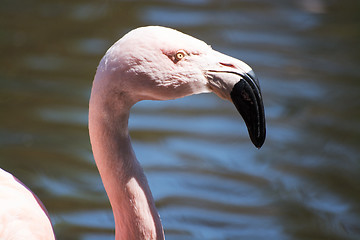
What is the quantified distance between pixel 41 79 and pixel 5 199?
112 inches

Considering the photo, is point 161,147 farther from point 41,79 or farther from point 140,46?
point 140,46

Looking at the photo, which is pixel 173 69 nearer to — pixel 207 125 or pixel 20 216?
pixel 20 216

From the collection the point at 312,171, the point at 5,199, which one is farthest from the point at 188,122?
the point at 5,199

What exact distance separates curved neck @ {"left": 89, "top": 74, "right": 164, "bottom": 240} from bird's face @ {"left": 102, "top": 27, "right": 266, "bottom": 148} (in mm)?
91

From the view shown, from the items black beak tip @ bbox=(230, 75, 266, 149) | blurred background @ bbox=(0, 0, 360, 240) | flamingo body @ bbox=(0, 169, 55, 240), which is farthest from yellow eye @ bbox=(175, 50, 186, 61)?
blurred background @ bbox=(0, 0, 360, 240)

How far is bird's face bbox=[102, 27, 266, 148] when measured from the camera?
196 cm

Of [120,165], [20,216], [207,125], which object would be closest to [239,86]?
[120,165]

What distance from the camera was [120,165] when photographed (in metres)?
2.11

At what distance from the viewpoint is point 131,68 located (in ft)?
6.40

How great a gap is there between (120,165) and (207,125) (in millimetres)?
2401

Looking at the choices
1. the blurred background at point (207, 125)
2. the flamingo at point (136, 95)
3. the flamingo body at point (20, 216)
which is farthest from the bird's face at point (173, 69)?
the blurred background at point (207, 125)

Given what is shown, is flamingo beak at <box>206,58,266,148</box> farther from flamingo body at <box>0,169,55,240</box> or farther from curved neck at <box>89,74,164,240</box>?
flamingo body at <box>0,169,55,240</box>

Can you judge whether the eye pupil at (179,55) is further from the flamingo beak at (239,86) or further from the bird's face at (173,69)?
the flamingo beak at (239,86)

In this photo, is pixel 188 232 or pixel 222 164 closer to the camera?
pixel 188 232
